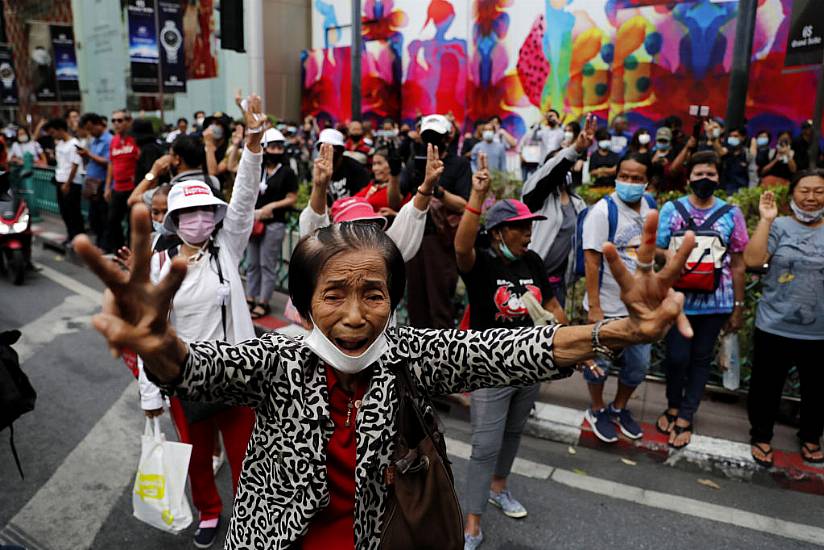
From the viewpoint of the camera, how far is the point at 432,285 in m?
5.58

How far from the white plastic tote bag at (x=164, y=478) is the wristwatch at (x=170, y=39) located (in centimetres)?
1101

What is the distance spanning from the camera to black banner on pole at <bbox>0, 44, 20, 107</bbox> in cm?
1716

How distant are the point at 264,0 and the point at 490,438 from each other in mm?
22974

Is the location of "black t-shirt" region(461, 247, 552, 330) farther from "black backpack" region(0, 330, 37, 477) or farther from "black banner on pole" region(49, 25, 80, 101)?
"black banner on pole" region(49, 25, 80, 101)

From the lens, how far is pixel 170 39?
41.3ft

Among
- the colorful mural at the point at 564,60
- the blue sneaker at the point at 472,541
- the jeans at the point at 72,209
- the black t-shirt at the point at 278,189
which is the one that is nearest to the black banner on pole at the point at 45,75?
the jeans at the point at 72,209

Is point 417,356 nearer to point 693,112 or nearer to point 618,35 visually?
point 693,112

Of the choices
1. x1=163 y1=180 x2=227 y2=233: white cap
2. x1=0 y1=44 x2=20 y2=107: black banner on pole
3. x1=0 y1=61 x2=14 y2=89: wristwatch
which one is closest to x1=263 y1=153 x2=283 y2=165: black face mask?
x1=163 y1=180 x2=227 y2=233: white cap

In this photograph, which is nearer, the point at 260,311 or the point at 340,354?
the point at 340,354

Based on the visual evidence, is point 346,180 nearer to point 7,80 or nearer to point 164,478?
point 164,478

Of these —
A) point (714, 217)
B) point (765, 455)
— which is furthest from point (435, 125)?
point (765, 455)

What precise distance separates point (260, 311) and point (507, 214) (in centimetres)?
436

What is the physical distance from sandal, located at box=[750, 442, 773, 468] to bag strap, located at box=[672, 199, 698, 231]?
1439 mm

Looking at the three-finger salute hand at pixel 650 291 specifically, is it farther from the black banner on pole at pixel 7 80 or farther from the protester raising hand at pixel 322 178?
the black banner on pole at pixel 7 80
